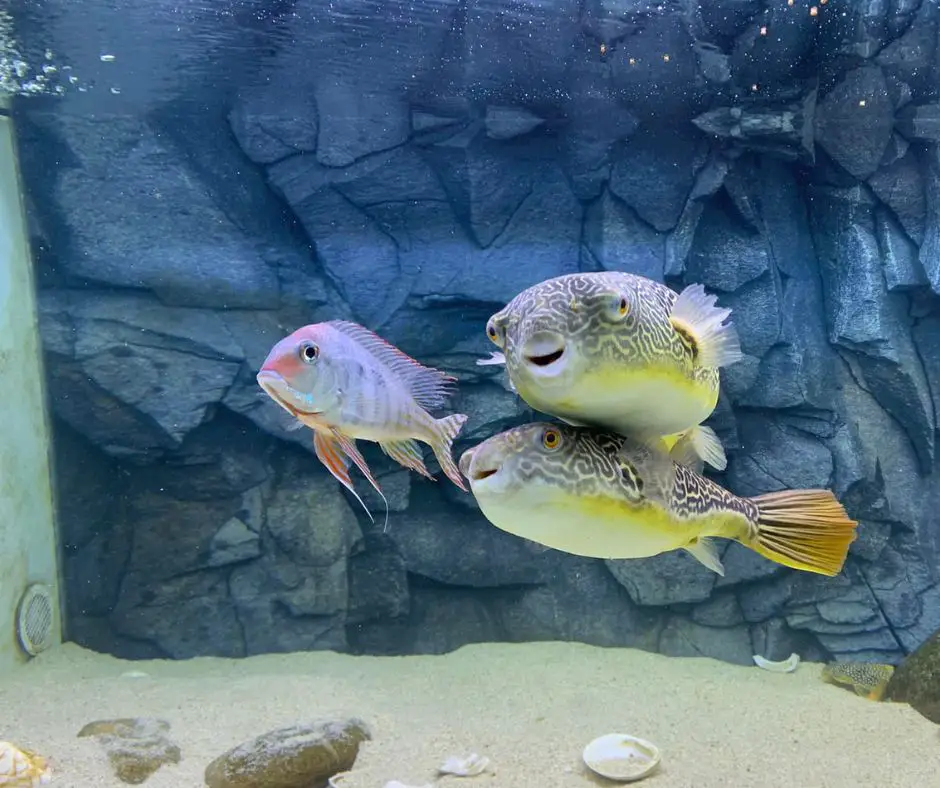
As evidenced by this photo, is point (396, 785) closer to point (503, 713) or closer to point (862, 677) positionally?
point (503, 713)

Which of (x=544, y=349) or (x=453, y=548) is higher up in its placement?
(x=544, y=349)

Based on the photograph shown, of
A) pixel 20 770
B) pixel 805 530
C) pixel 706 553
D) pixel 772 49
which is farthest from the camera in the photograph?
pixel 772 49

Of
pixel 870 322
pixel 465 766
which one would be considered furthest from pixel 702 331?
pixel 870 322

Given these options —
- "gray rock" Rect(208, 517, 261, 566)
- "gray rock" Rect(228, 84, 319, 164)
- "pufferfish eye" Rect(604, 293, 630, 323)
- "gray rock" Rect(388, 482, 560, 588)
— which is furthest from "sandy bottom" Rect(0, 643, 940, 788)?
"gray rock" Rect(228, 84, 319, 164)

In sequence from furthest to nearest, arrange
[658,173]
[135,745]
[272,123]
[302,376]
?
1. [272,123]
2. [658,173]
3. [135,745]
4. [302,376]

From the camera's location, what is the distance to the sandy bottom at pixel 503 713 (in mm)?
4367

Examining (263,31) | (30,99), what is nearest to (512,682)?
(263,31)

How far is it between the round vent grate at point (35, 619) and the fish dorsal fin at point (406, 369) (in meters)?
5.62

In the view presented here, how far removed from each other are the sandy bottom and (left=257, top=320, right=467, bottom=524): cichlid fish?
2758mm

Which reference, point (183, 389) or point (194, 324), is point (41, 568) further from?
point (194, 324)

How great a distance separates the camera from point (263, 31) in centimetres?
657

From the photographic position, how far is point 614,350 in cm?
154

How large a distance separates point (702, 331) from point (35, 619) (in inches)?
272

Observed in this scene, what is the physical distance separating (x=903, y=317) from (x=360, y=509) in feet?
17.8
